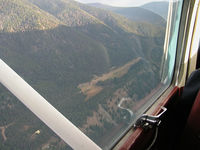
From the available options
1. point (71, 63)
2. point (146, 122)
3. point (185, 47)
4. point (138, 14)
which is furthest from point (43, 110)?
point (185, 47)

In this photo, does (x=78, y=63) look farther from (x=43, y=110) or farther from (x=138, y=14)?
(x=138, y=14)

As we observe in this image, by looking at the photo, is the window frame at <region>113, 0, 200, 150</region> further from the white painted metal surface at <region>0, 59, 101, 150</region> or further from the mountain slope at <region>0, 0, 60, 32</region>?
the mountain slope at <region>0, 0, 60, 32</region>

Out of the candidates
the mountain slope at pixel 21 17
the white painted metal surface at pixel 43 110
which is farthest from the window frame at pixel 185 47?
the mountain slope at pixel 21 17

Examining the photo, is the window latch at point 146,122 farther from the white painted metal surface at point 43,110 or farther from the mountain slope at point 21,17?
the mountain slope at point 21,17

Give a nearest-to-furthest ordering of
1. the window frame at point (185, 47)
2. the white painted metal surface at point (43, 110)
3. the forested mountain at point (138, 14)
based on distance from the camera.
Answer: the white painted metal surface at point (43, 110) < the forested mountain at point (138, 14) < the window frame at point (185, 47)

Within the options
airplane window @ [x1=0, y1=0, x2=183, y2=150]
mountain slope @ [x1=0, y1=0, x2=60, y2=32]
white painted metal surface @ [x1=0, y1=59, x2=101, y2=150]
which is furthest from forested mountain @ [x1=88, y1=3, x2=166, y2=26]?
white painted metal surface @ [x1=0, y1=59, x2=101, y2=150]

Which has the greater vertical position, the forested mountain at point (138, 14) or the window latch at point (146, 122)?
the forested mountain at point (138, 14)

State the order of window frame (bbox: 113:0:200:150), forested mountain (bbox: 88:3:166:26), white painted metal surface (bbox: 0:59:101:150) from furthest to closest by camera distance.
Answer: window frame (bbox: 113:0:200:150), forested mountain (bbox: 88:3:166:26), white painted metal surface (bbox: 0:59:101:150)
